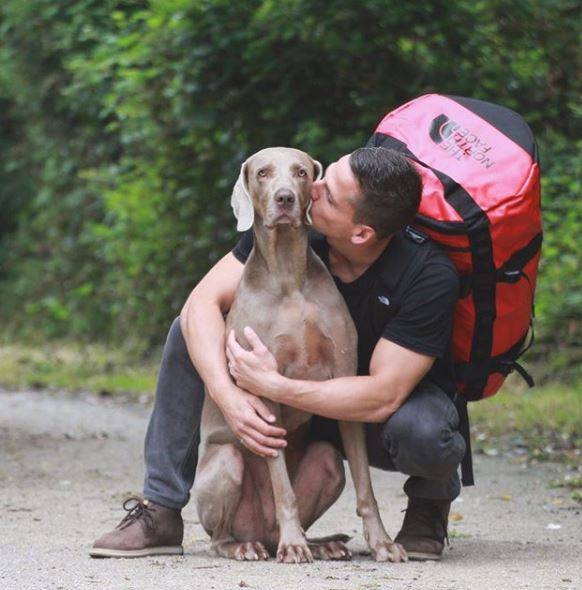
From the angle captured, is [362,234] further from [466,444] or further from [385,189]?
[466,444]

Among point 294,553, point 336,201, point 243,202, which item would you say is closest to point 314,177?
point 336,201

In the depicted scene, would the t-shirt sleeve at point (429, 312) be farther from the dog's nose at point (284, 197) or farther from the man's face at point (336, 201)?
the dog's nose at point (284, 197)

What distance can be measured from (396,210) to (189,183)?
752 cm

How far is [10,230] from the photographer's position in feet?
59.7

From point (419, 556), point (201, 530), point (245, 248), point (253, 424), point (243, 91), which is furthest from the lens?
point (243, 91)

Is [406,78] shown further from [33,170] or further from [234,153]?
[33,170]

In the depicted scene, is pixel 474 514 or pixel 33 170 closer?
pixel 474 514

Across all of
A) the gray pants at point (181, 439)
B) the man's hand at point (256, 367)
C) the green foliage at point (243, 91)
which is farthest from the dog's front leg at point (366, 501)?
the green foliage at point (243, 91)

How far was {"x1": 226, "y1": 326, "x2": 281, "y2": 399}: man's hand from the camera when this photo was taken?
14.8 ft

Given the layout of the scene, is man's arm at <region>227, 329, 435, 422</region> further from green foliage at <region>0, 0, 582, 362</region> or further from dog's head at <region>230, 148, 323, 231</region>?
green foliage at <region>0, 0, 582, 362</region>

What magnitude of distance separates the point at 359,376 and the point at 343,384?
0.11m

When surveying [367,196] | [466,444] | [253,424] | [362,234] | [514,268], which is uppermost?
[367,196]

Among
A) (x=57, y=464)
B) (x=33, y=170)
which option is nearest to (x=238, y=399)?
(x=57, y=464)

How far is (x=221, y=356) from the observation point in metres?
4.65
